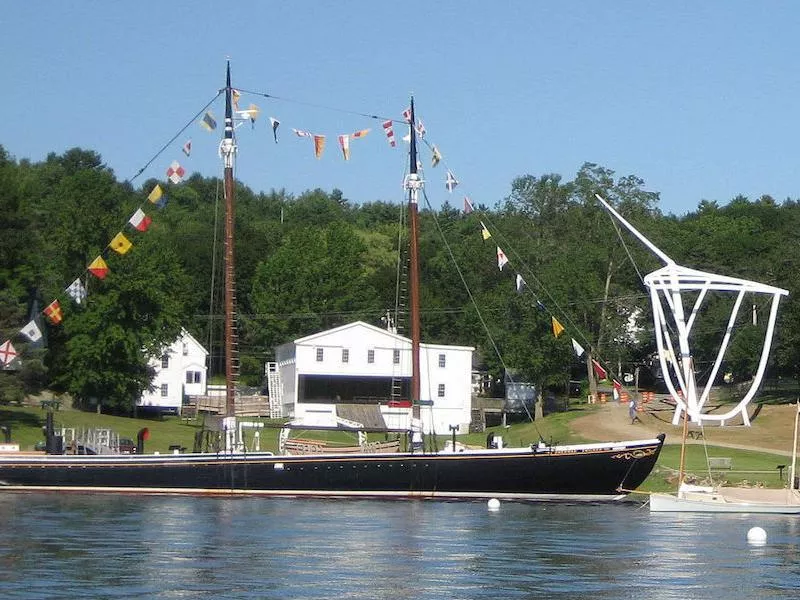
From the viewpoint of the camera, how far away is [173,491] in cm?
5944

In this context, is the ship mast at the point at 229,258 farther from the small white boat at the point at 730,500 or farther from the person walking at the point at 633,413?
the person walking at the point at 633,413

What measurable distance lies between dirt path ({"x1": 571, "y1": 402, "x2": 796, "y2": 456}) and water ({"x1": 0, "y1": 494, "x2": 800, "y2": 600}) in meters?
17.8

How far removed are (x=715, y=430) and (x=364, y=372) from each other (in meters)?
29.1

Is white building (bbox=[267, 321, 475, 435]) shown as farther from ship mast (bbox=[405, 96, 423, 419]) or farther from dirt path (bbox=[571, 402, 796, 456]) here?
ship mast (bbox=[405, 96, 423, 419])

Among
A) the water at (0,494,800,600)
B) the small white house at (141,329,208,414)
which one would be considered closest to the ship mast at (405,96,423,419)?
the water at (0,494,800,600)

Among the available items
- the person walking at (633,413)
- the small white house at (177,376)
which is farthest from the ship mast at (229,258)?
the small white house at (177,376)

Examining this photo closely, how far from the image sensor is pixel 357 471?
190ft

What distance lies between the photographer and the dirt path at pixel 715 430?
229 ft

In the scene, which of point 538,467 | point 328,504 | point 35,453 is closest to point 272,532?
point 328,504

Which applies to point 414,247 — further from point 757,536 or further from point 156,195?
point 757,536

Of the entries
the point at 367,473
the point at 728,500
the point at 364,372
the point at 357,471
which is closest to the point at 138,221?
the point at 357,471

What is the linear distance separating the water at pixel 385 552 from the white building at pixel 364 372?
41302 millimetres

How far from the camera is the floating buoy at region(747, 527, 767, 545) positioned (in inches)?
1624

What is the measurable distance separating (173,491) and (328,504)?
7.75m
